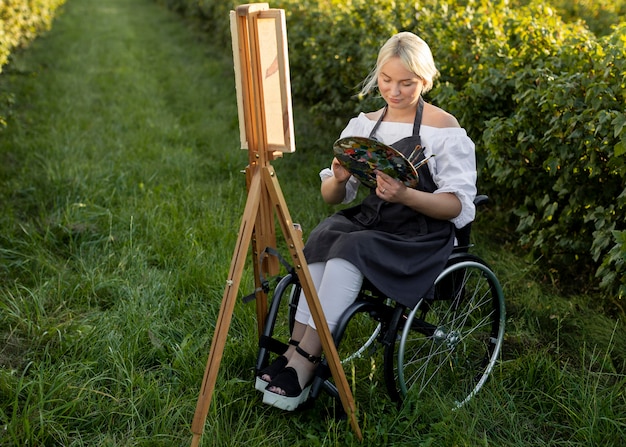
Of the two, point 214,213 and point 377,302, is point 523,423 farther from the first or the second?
point 214,213

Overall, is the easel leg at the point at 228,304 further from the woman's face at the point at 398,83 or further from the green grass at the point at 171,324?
the woman's face at the point at 398,83

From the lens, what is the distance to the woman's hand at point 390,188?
2.53 meters

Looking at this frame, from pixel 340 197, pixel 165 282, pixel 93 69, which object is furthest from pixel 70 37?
pixel 340 197

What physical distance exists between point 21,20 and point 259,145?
9.65 meters

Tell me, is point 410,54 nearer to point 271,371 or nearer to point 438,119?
point 438,119

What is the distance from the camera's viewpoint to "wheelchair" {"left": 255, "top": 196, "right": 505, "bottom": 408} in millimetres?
2594

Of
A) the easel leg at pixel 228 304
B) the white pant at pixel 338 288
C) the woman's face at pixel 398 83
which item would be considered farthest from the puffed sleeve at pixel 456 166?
the easel leg at pixel 228 304

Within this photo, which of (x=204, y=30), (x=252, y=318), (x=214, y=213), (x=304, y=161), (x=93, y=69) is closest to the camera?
(x=252, y=318)

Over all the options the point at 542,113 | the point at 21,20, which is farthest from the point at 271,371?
the point at 21,20

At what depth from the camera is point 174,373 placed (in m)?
3.09

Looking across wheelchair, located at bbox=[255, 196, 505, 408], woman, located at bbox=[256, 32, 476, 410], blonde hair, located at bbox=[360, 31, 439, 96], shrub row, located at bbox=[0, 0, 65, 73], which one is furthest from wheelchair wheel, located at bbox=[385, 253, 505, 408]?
shrub row, located at bbox=[0, 0, 65, 73]

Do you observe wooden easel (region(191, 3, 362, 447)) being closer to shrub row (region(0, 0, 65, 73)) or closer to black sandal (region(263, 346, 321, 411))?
black sandal (region(263, 346, 321, 411))

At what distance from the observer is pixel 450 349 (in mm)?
2969

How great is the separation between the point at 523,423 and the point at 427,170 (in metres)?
1.09
